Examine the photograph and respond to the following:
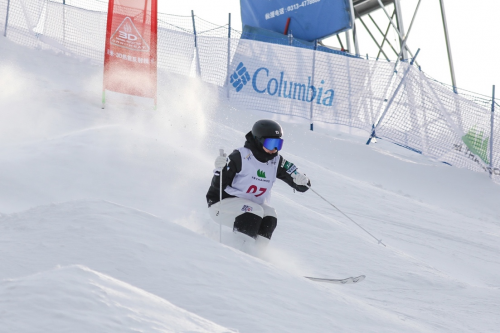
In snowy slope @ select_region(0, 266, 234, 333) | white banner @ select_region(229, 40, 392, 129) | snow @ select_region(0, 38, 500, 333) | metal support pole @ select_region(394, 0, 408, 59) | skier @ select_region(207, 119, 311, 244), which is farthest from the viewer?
metal support pole @ select_region(394, 0, 408, 59)

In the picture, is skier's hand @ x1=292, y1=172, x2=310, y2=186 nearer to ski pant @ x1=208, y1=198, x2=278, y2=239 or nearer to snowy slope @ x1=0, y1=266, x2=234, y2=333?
ski pant @ x1=208, y1=198, x2=278, y2=239

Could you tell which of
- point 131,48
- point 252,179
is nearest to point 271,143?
point 252,179

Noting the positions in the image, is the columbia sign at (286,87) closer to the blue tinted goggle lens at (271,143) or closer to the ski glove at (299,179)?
the ski glove at (299,179)

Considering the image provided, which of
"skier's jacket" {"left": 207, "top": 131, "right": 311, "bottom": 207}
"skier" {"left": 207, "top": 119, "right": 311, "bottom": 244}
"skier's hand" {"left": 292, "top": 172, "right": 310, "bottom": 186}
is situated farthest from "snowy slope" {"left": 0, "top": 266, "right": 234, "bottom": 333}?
"skier's hand" {"left": 292, "top": 172, "right": 310, "bottom": 186}

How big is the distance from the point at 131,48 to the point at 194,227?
6.31 metres

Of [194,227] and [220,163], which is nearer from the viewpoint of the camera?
[220,163]

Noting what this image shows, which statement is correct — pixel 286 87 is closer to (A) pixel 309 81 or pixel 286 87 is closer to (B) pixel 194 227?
(A) pixel 309 81

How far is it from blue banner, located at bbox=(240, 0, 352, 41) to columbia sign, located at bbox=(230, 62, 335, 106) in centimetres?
332

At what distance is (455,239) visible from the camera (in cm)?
846

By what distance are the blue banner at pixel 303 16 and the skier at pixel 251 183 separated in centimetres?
1150

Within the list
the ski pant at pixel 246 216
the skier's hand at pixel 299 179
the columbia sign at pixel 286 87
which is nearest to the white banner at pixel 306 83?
the columbia sign at pixel 286 87

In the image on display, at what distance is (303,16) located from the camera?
17.1 m

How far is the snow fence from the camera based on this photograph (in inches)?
495

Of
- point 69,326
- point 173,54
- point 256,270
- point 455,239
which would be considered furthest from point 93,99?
point 69,326
